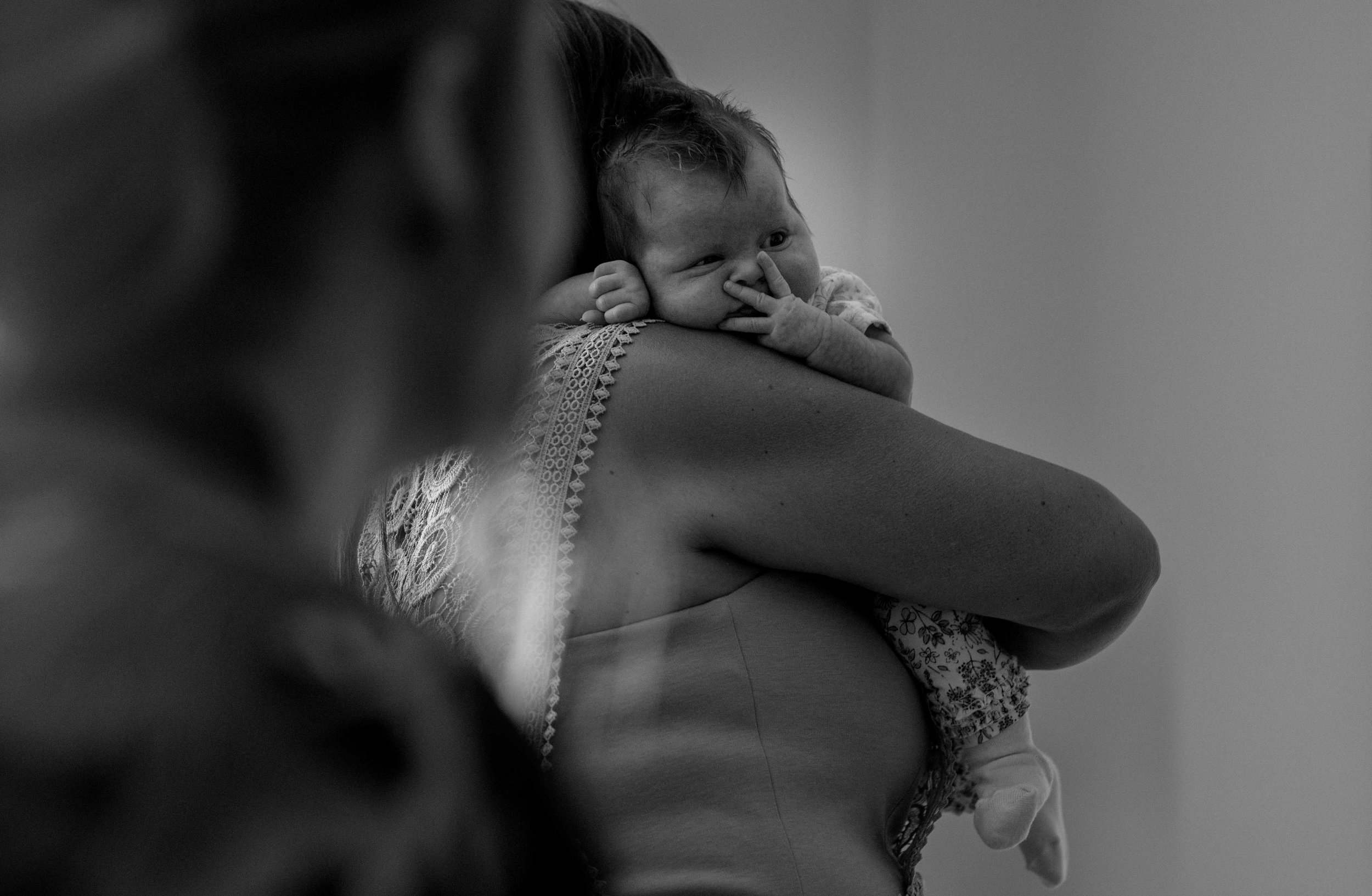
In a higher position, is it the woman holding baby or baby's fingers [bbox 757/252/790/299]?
baby's fingers [bbox 757/252/790/299]

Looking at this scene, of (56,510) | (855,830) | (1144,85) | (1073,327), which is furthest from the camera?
(1073,327)

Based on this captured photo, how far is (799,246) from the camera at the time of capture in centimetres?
101

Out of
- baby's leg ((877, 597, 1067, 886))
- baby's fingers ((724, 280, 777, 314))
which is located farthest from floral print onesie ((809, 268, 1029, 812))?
baby's fingers ((724, 280, 777, 314))

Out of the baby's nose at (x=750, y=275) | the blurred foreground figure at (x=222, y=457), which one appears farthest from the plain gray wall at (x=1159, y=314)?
the blurred foreground figure at (x=222, y=457)

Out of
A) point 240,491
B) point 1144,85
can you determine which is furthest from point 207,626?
point 1144,85

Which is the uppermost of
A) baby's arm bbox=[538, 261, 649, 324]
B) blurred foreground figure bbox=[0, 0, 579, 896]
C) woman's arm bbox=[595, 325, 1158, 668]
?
blurred foreground figure bbox=[0, 0, 579, 896]

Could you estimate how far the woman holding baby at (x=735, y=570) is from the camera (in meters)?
0.73

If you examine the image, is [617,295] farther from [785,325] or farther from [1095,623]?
[1095,623]

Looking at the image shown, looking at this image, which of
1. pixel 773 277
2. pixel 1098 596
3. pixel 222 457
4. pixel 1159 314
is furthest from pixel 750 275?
pixel 1159 314

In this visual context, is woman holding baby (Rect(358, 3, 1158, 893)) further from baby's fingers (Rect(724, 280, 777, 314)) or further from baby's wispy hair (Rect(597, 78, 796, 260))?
baby's wispy hair (Rect(597, 78, 796, 260))

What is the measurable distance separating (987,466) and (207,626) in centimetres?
73

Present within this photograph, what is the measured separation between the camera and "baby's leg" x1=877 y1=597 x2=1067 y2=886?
2.95 feet

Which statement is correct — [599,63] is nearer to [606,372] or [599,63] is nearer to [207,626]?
[606,372]

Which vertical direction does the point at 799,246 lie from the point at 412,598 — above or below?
above
